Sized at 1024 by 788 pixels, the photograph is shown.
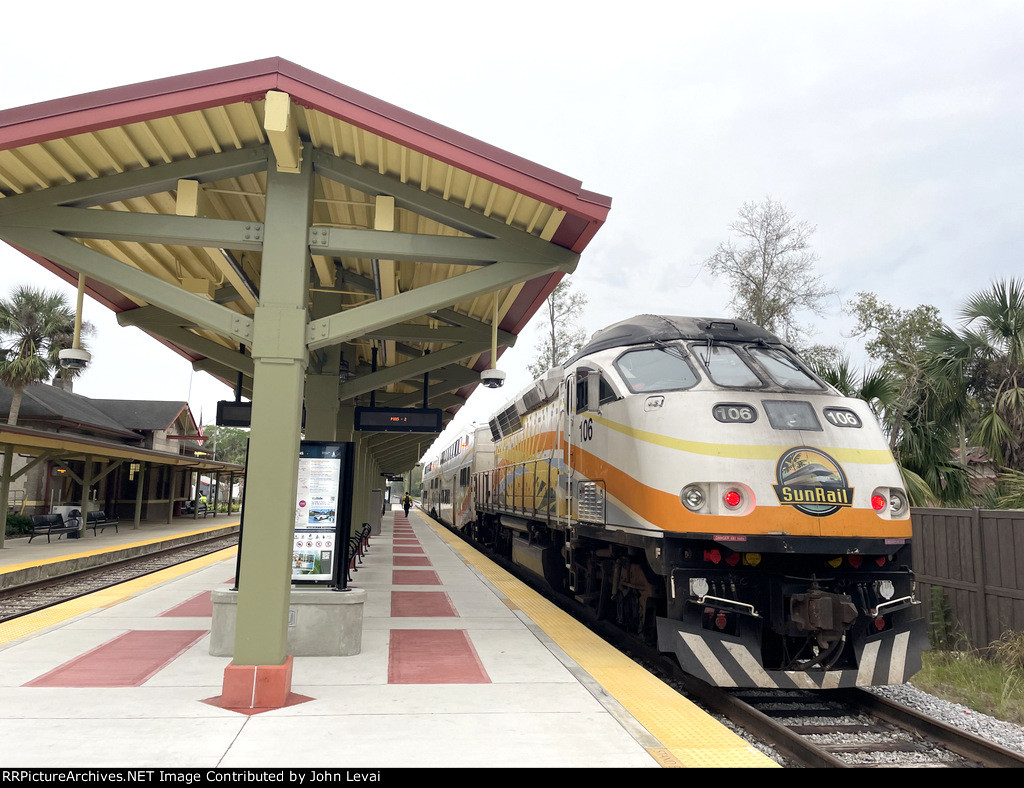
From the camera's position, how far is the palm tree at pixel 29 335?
25.7 meters

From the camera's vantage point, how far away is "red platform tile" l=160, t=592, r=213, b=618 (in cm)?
896

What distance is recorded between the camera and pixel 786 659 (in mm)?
6242

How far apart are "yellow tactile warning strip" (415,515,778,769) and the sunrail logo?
189cm

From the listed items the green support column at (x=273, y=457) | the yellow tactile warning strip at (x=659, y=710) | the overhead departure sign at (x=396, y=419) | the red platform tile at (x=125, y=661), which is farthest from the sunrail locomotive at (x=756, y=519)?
the red platform tile at (x=125, y=661)

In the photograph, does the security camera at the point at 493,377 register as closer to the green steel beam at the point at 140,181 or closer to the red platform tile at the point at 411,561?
the green steel beam at the point at 140,181

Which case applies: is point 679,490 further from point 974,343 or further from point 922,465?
point 974,343

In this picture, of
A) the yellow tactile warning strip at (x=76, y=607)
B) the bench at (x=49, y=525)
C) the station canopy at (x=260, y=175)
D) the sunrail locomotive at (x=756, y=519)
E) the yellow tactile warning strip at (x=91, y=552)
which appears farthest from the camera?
the bench at (x=49, y=525)

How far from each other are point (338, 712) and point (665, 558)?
2.89 metres

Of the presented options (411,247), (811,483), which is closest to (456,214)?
(411,247)

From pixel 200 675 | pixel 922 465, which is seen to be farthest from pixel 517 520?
pixel 200 675

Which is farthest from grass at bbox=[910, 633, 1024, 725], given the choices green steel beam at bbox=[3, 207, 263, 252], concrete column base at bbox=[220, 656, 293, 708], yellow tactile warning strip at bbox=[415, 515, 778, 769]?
green steel beam at bbox=[3, 207, 263, 252]

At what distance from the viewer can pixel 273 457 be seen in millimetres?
5492

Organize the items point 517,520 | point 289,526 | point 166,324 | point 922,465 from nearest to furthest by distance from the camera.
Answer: point 289,526, point 166,324, point 922,465, point 517,520

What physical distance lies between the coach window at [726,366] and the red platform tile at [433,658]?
356cm
